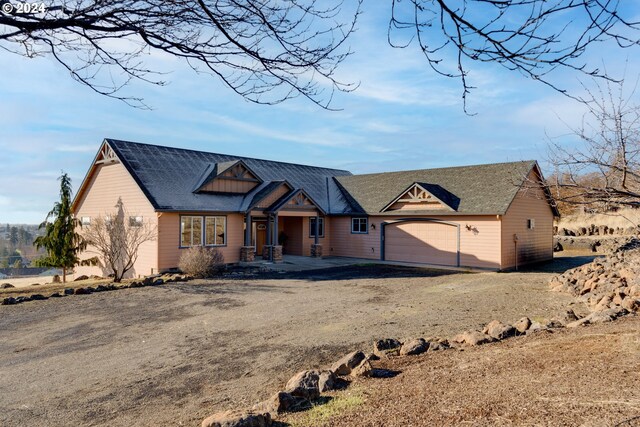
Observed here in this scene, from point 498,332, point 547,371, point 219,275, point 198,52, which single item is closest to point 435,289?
point 498,332

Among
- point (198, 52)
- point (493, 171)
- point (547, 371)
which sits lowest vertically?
point (547, 371)

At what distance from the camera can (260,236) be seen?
85.5ft

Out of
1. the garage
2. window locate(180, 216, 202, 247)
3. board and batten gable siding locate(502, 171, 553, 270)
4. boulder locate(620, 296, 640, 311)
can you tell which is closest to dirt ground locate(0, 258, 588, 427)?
boulder locate(620, 296, 640, 311)

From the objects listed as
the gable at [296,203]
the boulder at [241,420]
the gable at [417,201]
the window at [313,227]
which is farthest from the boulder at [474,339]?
the window at [313,227]

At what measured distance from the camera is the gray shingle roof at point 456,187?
21.0 metres

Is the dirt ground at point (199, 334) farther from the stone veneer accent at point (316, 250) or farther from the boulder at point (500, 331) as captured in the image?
the stone veneer accent at point (316, 250)

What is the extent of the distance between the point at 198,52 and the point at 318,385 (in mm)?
4032

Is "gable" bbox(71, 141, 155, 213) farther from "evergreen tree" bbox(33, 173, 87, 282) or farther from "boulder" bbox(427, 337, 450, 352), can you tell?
"boulder" bbox(427, 337, 450, 352)

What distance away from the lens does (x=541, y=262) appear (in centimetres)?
2425

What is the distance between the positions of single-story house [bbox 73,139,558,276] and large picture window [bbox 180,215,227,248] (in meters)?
0.05

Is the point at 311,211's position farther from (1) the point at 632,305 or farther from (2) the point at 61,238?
(1) the point at 632,305

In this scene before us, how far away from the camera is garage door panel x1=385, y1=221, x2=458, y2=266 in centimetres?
2242

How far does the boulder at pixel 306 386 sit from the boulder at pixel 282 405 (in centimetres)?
10

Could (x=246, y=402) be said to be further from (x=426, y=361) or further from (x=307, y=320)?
(x=307, y=320)
